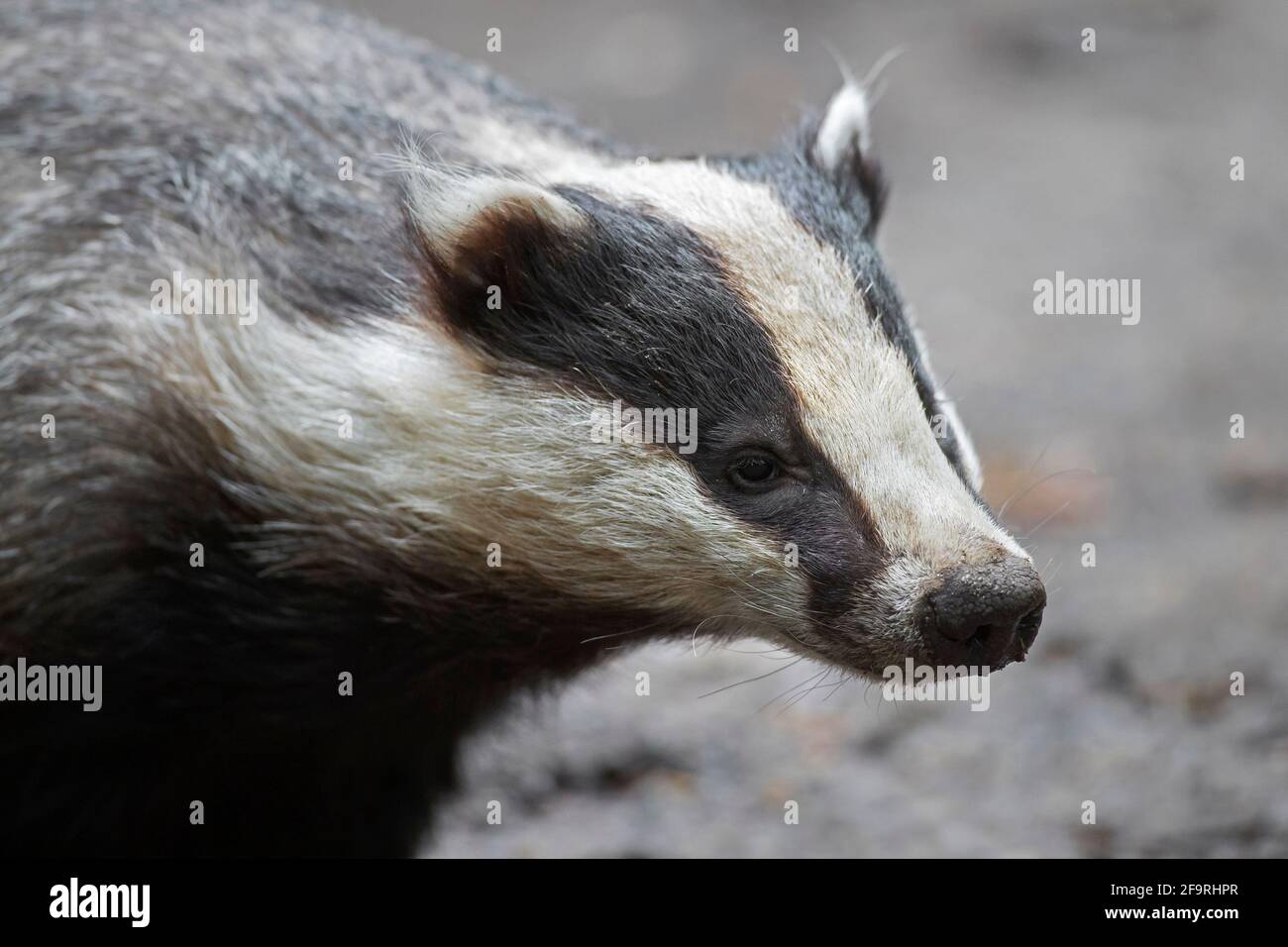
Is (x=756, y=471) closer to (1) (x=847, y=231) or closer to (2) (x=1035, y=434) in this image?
(1) (x=847, y=231)

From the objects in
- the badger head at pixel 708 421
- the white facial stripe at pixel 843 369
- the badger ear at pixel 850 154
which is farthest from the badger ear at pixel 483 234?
the badger ear at pixel 850 154

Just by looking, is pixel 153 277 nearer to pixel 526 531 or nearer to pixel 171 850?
pixel 526 531

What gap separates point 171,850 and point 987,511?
2.55 m

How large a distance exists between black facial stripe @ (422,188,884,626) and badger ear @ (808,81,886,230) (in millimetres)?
748

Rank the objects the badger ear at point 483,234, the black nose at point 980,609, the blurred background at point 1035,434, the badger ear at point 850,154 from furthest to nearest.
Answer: the blurred background at point 1035,434
the badger ear at point 850,154
the badger ear at point 483,234
the black nose at point 980,609

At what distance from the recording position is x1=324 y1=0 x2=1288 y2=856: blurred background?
5555 millimetres

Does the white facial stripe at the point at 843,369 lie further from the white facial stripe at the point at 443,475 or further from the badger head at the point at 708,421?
the white facial stripe at the point at 443,475

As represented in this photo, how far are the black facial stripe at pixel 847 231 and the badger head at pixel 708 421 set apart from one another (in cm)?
1

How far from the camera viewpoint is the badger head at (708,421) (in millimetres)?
3689

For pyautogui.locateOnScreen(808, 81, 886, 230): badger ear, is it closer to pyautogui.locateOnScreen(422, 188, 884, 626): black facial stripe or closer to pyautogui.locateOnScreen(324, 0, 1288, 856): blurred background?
pyautogui.locateOnScreen(324, 0, 1288, 856): blurred background

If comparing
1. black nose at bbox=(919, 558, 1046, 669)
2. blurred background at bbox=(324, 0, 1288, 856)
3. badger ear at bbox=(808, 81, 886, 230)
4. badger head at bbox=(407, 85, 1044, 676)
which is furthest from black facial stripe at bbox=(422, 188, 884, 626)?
blurred background at bbox=(324, 0, 1288, 856)

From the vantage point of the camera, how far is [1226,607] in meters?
6.07

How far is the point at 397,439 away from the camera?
400 cm

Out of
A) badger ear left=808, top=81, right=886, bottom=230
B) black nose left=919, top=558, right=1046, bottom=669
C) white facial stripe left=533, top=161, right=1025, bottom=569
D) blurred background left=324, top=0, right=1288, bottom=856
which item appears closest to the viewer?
black nose left=919, top=558, right=1046, bottom=669
